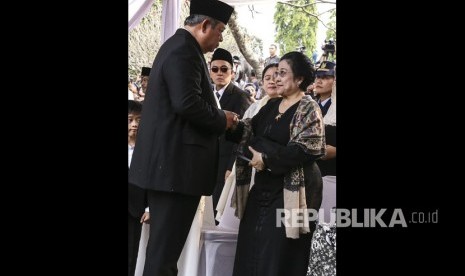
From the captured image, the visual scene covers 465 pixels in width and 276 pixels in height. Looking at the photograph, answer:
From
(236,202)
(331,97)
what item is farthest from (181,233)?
(331,97)

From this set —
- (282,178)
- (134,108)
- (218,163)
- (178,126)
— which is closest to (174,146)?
(178,126)

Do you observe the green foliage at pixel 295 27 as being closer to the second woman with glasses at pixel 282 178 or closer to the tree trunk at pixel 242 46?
the tree trunk at pixel 242 46

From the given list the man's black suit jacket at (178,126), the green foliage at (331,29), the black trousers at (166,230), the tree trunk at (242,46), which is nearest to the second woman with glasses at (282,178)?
the man's black suit jacket at (178,126)

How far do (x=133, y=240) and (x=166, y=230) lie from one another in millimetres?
849

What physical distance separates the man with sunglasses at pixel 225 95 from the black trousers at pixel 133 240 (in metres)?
1.32

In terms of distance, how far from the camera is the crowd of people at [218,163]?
4.04m

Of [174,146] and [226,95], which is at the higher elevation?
[226,95]

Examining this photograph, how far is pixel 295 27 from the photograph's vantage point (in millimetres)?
8602

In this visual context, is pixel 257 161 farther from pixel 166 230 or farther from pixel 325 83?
pixel 325 83

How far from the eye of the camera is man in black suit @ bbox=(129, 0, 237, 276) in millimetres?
3992

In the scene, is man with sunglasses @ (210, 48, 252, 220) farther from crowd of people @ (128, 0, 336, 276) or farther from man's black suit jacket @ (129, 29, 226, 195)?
man's black suit jacket @ (129, 29, 226, 195)

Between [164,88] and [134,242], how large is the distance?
1311 millimetres
